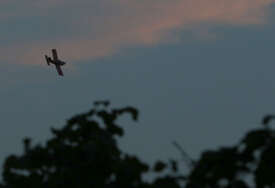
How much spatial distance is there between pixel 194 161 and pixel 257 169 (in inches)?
45.7

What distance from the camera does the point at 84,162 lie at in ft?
33.8

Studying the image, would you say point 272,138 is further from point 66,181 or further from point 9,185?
point 9,185

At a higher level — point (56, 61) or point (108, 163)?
point (56, 61)

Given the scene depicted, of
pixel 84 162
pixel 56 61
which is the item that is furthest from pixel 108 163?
pixel 56 61

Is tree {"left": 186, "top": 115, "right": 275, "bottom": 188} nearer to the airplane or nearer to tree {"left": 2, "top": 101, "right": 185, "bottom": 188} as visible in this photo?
tree {"left": 2, "top": 101, "right": 185, "bottom": 188}

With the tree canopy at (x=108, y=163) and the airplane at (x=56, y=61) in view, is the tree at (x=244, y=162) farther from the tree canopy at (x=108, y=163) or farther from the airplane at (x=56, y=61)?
the airplane at (x=56, y=61)

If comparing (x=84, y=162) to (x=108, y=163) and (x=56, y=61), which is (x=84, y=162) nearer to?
(x=108, y=163)

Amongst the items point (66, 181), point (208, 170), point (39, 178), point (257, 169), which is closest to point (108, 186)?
point (66, 181)

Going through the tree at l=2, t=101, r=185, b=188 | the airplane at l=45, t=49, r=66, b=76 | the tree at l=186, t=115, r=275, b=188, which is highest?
the airplane at l=45, t=49, r=66, b=76

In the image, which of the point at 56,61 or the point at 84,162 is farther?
the point at 56,61

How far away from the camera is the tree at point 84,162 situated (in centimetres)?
998

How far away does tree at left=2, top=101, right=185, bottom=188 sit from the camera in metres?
9.98

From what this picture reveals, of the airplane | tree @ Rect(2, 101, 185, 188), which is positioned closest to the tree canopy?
tree @ Rect(2, 101, 185, 188)

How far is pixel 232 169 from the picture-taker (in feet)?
27.1
